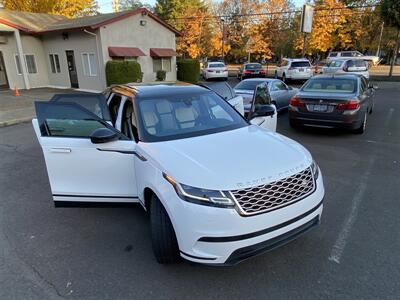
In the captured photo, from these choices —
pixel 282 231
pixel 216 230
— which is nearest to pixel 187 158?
pixel 216 230

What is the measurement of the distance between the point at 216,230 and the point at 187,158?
696 millimetres

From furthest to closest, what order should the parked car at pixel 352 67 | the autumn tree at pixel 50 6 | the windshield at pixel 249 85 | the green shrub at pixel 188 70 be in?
the autumn tree at pixel 50 6 < the green shrub at pixel 188 70 < the parked car at pixel 352 67 < the windshield at pixel 249 85

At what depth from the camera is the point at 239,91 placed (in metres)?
9.55

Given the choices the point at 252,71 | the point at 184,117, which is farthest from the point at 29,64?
the point at 184,117

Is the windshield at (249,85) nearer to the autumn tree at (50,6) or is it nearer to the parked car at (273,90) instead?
the parked car at (273,90)

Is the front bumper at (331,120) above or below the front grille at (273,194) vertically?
below

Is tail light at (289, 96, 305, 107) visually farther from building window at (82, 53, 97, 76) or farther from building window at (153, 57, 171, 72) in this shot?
building window at (153, 57, 171, 72)

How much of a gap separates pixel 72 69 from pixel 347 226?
A: 18916 millimetres

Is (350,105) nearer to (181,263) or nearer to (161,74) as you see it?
(181,263)

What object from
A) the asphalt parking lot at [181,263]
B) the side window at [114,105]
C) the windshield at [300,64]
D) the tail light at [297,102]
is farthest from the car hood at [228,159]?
the windshield at [300,64]

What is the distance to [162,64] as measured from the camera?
21.0 meters

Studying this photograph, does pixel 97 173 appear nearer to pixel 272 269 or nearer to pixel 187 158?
pixel 187 158

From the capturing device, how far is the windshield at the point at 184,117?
3219 mm

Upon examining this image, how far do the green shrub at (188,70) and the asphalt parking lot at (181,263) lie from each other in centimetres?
1911
